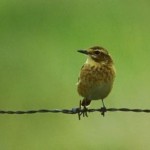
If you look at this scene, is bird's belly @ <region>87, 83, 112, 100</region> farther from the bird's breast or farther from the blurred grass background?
the blurred grass background

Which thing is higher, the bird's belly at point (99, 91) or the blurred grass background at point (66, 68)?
the blurred grass background at point (66, 68)

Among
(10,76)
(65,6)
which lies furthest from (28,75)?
(65,6)

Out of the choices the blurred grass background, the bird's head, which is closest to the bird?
the bird's head

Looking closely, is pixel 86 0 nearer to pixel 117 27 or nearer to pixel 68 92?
pixel 117 27

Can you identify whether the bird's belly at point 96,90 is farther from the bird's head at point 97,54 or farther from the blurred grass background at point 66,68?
the blurred grass background at point 66,68

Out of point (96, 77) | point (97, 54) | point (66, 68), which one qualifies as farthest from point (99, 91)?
point (66, 68)

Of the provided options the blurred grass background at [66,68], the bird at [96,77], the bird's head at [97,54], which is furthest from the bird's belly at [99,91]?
the blurred grass background at [66,68]
